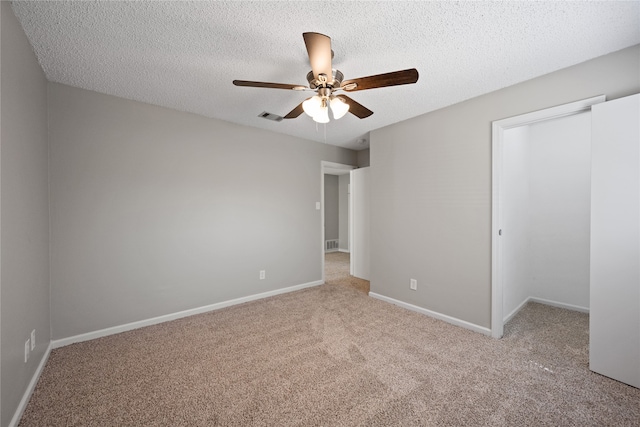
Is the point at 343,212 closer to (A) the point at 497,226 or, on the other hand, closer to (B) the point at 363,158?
(B) the point at 363,158

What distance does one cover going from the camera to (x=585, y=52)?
6.21ft

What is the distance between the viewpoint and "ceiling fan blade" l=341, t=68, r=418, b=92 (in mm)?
1505

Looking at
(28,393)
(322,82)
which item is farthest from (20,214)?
(322,82)

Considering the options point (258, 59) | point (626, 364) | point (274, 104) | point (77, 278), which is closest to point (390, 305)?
point (626, 364)

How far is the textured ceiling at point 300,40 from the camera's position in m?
1.50

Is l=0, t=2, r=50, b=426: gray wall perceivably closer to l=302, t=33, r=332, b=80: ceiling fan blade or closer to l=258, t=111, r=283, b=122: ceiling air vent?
l=302, t=33, r=332, b=80: ceiling fan blade

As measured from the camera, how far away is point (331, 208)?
754 cm

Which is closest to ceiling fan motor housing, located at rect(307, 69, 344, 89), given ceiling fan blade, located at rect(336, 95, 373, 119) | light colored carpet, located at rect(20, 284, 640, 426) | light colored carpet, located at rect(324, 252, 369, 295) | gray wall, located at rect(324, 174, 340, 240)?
ceiling fan blade, located at rect(336, 95, 373, 119)

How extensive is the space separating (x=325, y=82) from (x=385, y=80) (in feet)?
1.30

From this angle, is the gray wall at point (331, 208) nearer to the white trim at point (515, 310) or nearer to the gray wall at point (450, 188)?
the gray wall at point (450, 188)

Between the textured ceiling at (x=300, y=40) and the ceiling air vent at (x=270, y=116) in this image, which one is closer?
the textured ceiling at (x=300, y=40)

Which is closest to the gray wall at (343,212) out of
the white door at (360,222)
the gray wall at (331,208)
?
the gray wall at (331,208)

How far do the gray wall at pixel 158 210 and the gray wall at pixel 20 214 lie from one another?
0.22m

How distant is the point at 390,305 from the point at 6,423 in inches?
129
